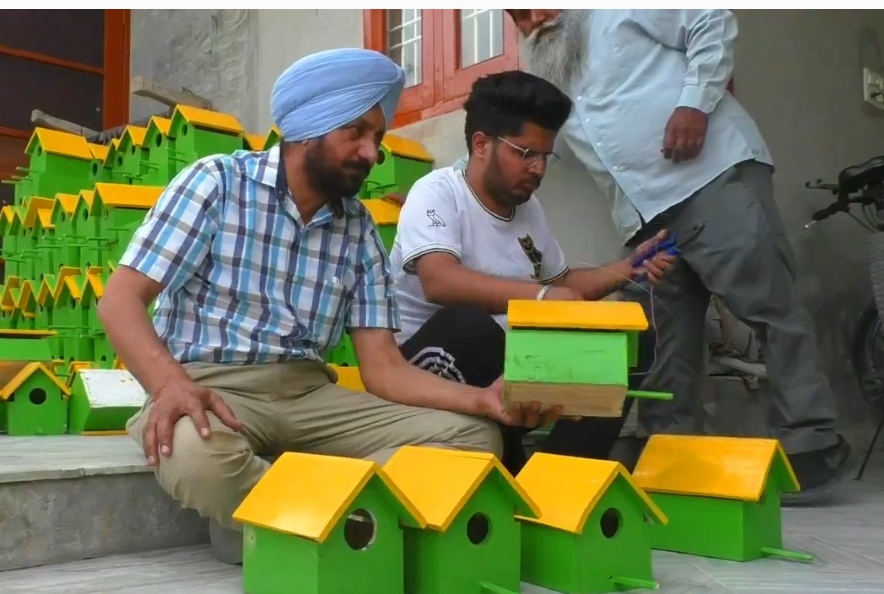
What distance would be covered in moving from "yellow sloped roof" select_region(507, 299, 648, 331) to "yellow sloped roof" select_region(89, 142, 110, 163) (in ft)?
7.36

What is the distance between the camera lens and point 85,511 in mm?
1328

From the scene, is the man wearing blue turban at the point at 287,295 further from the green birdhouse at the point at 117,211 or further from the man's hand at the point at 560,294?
the green birdhouse at the point at 117,211

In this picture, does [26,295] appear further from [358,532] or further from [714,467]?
[714,467]

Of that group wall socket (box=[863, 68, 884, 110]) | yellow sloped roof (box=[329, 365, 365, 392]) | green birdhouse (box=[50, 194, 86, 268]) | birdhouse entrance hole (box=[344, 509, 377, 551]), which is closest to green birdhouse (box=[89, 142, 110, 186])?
green birdhouse (box=[50, 194, 86, 268])

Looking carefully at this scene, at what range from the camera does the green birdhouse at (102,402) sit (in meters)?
1.93

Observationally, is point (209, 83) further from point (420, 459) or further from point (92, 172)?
point (420, 459)

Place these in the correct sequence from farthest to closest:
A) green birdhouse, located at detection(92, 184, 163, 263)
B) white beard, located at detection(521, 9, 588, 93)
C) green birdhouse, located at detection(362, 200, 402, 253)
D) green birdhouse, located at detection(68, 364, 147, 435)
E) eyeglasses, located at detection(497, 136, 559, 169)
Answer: green birdhouse, located at detection(92, 184, 163, 263)
green birdhouse, located at detection(362, 200, 402, 253)
white beard, located at detection(521, 9, 588, 93)
green birdhouse, located at detection(68, 364, 147, 435)
eyeglasses, located at detection(497, 136, 559, 169)

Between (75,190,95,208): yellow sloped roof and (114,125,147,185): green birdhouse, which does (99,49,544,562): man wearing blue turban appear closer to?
(75,190,95,208): yellow sloped roof

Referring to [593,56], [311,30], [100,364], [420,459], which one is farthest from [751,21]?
[100,364]

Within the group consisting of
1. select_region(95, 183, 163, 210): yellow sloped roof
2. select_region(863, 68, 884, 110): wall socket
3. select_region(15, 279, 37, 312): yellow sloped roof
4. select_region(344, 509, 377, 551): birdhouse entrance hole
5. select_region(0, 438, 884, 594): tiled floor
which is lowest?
select_region(0, 438, 884, 594): tiled floor

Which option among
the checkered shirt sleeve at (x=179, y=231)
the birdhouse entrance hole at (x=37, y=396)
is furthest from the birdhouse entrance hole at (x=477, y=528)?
the birdhouse entrance hole at (x=37, y=396)

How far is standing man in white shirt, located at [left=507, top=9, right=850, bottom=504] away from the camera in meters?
1.80

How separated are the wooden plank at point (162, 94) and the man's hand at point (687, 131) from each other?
208cm

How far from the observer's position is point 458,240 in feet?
5.46
